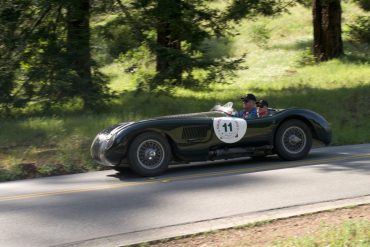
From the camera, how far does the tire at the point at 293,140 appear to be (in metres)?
11.0

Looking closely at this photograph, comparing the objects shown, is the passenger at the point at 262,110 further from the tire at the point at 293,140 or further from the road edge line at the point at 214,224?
the road edge line at the point at 214,224

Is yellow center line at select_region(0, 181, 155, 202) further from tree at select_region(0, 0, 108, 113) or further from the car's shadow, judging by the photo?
tree at select_region(0, 0, 108, 113)

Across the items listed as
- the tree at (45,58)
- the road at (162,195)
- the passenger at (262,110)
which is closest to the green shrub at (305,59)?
the tree at (45,58)

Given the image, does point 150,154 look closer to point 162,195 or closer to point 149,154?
point 149,154

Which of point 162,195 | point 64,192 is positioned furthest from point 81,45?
point 162,195

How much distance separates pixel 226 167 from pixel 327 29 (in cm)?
1365

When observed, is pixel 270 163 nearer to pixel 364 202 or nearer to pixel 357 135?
pixel 364 202

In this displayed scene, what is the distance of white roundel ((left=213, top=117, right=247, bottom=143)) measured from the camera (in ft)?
34.3

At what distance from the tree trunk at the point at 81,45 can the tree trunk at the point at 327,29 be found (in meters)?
8.89

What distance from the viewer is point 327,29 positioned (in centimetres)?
2309

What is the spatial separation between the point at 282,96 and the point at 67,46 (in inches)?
255

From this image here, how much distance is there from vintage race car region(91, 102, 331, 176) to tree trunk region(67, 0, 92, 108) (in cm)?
608

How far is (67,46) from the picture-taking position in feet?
54.4

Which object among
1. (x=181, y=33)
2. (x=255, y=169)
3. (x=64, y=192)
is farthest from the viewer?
(x=181, y=33)
